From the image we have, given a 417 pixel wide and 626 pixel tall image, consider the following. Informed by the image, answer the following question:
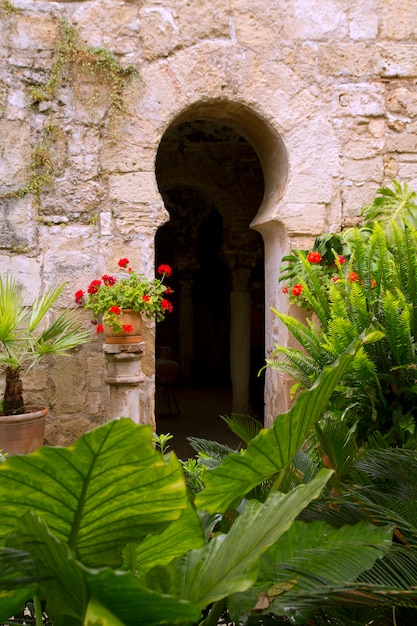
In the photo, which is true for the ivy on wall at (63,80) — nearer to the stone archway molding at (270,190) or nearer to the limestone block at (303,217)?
the stone archway molding at (270,190)

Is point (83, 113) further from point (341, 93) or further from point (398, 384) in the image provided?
point (398, 384)

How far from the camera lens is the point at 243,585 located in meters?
0.47

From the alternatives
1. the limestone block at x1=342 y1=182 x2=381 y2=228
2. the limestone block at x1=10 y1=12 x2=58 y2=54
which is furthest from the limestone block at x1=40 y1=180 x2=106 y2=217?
the limestone block at x1=342 y1=182 x2=381 y2=228

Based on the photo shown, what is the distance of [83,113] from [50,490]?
3.64 meters

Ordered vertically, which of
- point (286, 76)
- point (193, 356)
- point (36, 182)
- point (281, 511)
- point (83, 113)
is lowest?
point (193, 356)

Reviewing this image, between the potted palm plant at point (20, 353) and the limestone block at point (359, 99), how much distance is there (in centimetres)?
222

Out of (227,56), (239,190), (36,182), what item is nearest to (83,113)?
(36,182)

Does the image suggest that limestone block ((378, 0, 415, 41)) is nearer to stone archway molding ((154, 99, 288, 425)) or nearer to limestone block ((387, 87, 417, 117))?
limestone block ((387, 87, 417, 117))

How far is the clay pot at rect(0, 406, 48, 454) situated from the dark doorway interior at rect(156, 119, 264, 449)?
3.32 meters

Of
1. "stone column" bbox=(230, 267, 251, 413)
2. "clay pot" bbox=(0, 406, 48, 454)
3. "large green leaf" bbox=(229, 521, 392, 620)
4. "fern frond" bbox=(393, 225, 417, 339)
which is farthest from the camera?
"stone column" bbox=(230, 267, 251, 413)

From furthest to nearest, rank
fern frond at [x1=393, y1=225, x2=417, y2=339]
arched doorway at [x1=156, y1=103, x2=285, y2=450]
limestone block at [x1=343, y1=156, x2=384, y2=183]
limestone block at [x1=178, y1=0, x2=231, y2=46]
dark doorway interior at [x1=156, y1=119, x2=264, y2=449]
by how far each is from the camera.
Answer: dark doorway interior at [x1=156, y1=119, x2=264, y2=449] → arched doorway at [x1=156, y1=103, x2=285, y2=450] → limestone block at [x1=343, y1=156, x2=384, y2=183] → limestone block at [x1=178, y1=0, x2=231, y2=46] → fern frond at [x1=393, y1=225, x2=417, y2=339]

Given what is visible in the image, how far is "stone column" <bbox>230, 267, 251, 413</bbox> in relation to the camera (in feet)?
25.6

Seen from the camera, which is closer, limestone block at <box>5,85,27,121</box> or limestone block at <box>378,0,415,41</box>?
limestone block at <box>5,85,27,121</box>

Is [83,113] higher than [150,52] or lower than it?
lower
